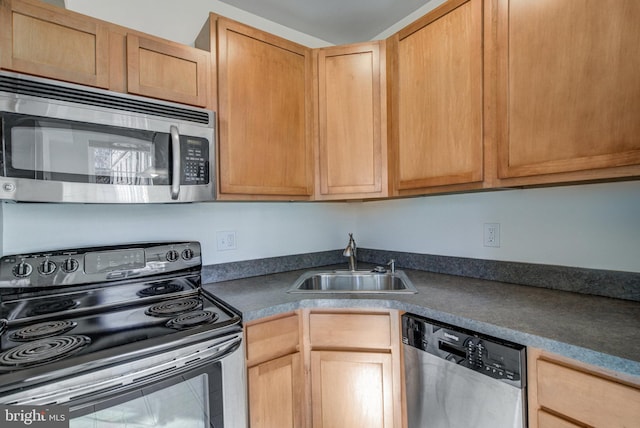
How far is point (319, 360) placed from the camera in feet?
4.50

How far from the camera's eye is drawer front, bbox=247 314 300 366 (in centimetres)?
123

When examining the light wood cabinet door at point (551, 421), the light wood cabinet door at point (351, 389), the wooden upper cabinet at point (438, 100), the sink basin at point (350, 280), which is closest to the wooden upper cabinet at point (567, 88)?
the wooden upper cabinet at point (438, 100)

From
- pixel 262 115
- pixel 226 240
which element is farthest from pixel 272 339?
pixel 262 115

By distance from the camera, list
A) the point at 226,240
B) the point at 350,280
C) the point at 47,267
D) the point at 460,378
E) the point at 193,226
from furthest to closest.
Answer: the point at 350,280 < the point at 226,240 < the point at 193,226 < the point at 47,267 < the point at 460,378

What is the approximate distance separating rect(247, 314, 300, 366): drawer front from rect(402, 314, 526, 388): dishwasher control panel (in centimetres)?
48

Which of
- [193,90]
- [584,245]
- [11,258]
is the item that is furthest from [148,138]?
[584,245]

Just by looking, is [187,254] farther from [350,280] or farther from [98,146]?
[350,280]

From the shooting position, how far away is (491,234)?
5.19 feet

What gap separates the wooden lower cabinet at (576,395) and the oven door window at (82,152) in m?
1.48

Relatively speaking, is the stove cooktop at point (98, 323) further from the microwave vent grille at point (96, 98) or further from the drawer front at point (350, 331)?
the microwave vent grille at point (96, 98)

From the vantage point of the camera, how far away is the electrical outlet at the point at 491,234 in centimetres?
156

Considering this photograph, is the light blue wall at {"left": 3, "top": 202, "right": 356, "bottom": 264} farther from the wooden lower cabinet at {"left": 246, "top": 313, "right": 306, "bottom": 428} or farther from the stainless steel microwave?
the wooden lower cabinet at {"left": 246, "top": 313, "right": 306, "bottom": 428}

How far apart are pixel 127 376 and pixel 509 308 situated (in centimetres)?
131

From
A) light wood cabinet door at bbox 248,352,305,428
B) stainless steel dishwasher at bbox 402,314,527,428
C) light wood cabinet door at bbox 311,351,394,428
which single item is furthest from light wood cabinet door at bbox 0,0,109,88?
stainless steel dishwasher at bbox 402,314,527,428
